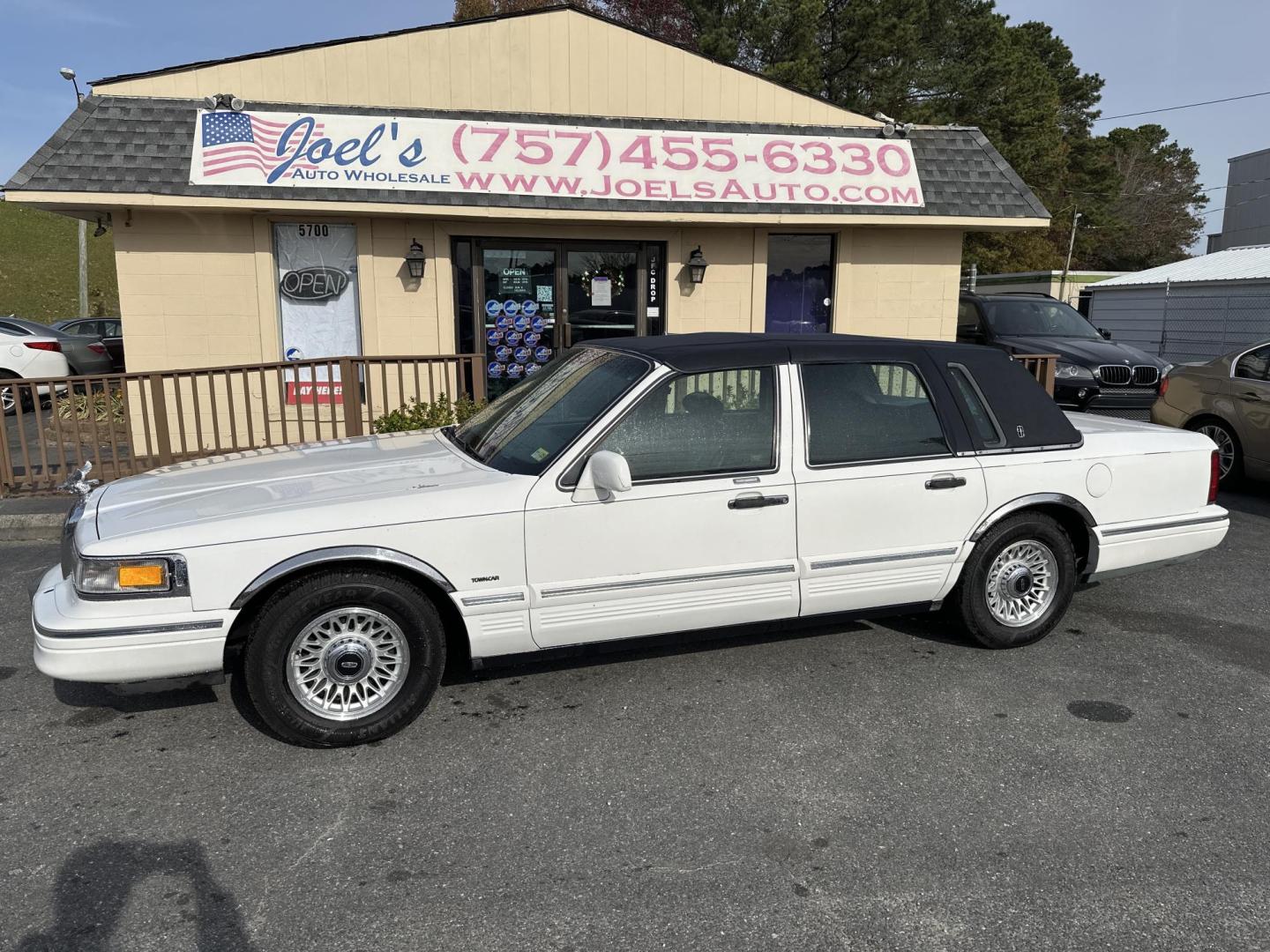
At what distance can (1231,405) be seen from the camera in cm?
819

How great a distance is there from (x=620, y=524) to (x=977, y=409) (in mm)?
1999

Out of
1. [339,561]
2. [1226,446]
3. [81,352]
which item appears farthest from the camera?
[81,352]

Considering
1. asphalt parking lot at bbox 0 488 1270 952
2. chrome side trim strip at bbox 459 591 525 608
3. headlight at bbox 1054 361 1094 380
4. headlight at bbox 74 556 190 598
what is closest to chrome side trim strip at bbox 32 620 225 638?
headlight at bbox 74 556 190 598

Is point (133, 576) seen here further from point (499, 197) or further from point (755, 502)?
point (499, 197)

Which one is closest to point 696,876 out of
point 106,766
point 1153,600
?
point 106,766

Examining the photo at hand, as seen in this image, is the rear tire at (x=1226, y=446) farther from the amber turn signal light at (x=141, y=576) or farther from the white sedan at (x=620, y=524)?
the amber turn signal light at (x=141, y=576)

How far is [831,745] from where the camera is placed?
367 centimetres

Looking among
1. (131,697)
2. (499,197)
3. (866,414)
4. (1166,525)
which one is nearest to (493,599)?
(131,697)

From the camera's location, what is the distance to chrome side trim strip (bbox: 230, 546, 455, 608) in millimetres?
3389

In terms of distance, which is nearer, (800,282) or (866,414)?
(866,414)

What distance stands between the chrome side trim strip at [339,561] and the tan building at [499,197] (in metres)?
6.40

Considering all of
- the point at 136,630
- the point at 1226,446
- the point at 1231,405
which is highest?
the point at 1231,405

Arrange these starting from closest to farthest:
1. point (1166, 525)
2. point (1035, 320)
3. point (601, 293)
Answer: point (1166, 525) < point (601, 293) < point (1035, 320)

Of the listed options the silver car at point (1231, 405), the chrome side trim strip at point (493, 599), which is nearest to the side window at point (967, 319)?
the silver car at point (1231, 405)
